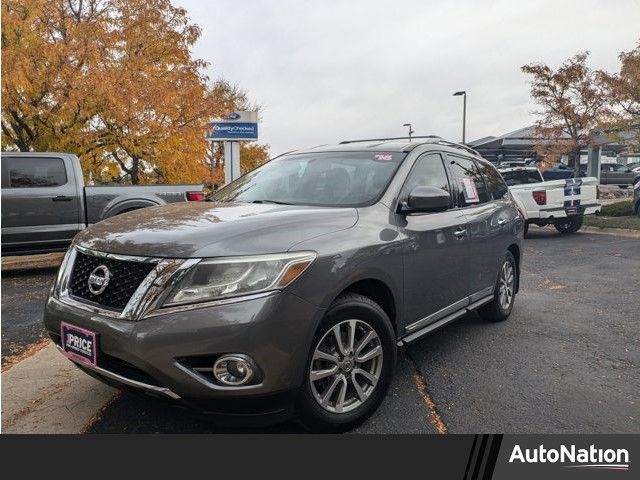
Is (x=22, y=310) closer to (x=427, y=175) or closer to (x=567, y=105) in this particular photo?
(x=427, y=175)

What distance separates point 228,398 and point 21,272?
22.8 ft

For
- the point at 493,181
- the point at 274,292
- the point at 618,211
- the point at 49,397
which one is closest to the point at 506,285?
the point at 493,181

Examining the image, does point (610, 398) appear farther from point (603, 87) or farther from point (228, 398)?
point (603, 87)

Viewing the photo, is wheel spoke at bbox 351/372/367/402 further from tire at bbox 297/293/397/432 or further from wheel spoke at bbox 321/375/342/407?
wheel spoke at bbox 321/375/342/407

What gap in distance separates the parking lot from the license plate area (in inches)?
17.0

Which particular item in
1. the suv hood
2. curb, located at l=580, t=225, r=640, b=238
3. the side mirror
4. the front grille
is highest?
the side mirror

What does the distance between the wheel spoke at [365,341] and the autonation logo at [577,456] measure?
3.12 feet

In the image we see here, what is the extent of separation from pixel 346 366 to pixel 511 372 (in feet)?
5.22

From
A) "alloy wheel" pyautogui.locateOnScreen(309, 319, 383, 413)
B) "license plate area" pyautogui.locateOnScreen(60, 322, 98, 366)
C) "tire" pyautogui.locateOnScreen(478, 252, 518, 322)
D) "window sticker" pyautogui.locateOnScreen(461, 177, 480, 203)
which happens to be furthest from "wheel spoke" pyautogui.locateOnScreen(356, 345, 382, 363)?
"tire" pyautogui.locateOnScreen(478, 252, 518, 322)

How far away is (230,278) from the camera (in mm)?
2500

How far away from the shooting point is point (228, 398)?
8.08 feet

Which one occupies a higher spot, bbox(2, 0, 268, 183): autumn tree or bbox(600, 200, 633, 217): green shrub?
bbox(2, 0, 268, 183): autumn tree

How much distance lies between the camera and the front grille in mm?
2561

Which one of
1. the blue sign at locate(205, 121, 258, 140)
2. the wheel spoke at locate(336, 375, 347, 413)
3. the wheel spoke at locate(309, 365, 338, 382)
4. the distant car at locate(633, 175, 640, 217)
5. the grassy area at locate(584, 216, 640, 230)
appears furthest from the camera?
the distant car at locate(633, 175, 640, 217)
